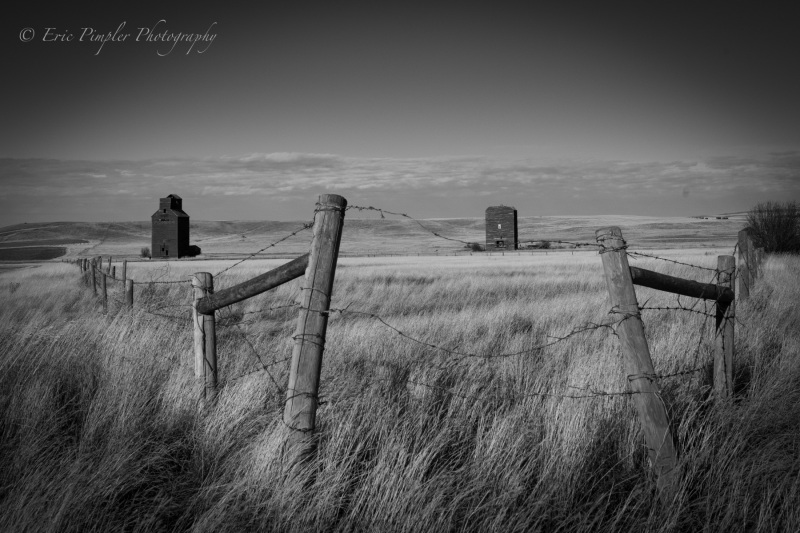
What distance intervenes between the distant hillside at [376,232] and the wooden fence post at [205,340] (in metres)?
74.3

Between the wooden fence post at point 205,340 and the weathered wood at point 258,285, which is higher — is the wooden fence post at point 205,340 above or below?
below

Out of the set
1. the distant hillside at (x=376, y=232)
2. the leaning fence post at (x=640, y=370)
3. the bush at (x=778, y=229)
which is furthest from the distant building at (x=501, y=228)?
the leaning fence post at (x=640, y=370)

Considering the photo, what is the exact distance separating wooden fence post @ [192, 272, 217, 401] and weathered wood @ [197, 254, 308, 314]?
0.11 m

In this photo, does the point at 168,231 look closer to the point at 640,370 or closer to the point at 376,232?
the point at 376,232

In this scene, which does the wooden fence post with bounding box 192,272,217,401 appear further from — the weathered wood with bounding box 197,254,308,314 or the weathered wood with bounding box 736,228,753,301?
the weathered wood with bounding box 736,228,753,301

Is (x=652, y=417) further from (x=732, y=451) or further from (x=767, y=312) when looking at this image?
(x=767, y=312)

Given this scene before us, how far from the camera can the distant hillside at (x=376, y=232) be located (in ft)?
285

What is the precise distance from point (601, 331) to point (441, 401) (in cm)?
375

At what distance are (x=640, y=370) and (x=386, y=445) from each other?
160cm

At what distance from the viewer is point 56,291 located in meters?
16.4

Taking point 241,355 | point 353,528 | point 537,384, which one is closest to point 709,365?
point 537,384

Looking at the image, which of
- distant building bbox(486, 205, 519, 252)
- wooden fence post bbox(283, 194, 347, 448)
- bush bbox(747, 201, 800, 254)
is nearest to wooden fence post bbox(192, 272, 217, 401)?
wooden fence post bbox(283, 194, 347, 448)

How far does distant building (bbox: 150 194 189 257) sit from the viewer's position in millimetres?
65562

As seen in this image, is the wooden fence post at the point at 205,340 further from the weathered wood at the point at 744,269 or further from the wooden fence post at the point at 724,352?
the weathered wood at the point at 744,269
